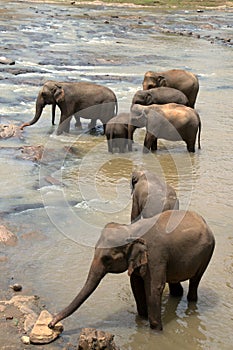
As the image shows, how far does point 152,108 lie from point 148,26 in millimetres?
27175

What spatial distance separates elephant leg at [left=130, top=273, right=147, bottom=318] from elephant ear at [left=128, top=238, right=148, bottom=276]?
36cm

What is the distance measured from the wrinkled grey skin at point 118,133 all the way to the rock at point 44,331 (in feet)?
19.6

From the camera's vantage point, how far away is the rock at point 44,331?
5676 millimetres

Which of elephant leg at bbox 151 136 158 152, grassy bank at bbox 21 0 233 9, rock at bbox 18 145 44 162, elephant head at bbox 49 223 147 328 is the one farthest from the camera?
grassy bank at bbox 21 0 233 9

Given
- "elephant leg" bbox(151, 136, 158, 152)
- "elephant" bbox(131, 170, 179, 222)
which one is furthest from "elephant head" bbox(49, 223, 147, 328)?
"elephant leg" bbox(151, 136, 158, 152)

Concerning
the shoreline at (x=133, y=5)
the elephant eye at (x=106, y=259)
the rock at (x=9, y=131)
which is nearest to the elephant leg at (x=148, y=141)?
the rock at (x=9, y=131)

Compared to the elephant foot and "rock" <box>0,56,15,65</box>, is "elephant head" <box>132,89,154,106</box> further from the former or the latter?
"rock" <box>0,56,15,65</box>

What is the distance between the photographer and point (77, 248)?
7.67 m

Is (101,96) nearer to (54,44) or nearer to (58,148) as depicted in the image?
(58,148)

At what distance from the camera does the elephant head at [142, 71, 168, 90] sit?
562 inches

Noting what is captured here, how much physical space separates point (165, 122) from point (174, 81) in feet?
10.4

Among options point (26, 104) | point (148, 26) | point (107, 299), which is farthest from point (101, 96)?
point (148, 26)

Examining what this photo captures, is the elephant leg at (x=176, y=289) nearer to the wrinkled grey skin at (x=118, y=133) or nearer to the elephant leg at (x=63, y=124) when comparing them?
the wrinkled grey skin at (x=118, y=133)

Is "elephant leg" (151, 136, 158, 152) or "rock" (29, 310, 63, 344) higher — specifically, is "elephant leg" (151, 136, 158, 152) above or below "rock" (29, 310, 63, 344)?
below
